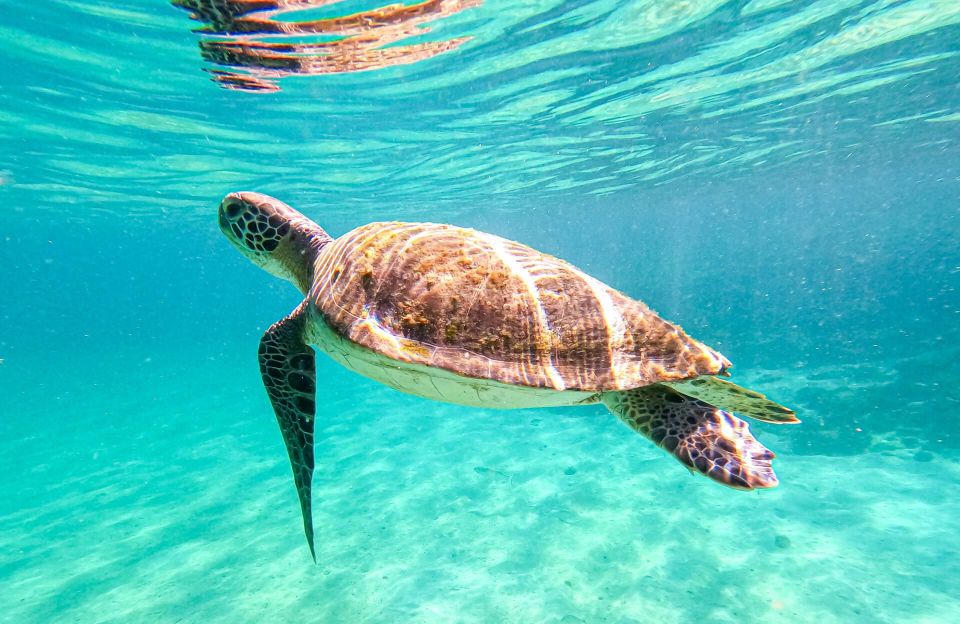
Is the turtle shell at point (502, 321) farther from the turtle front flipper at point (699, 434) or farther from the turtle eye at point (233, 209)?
the turtle eye at point (233, 209)

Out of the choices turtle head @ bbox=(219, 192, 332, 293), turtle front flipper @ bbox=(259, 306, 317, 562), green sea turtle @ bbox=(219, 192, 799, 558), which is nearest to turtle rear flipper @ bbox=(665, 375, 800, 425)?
green sea turtle @ bbox=(219, 192, 799, 558)

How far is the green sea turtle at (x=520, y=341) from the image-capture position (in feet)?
9.70

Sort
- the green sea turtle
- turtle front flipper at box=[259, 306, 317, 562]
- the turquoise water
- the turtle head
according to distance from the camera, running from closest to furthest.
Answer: the green sea turtle
turtle front flipper at box=[259, 306, 317, 562]
the turtle head
the turquoise water

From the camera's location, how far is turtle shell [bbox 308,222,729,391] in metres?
2.96

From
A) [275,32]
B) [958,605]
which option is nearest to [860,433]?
[958,605]

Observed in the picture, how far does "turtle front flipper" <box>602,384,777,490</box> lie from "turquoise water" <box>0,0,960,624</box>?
4.33 metres

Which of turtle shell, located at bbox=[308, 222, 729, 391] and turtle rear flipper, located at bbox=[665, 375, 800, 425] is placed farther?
turtle rear flipper, located at bbox=[665, 375, 800, 425]

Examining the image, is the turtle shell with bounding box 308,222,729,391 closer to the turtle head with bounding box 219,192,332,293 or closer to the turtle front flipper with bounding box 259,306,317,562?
the turtle front flipper with bounding box 259,306,317,562

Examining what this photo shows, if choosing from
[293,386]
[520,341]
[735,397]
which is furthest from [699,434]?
[293,386]

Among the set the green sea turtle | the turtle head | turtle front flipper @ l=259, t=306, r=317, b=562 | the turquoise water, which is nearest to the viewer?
the green sea turtle

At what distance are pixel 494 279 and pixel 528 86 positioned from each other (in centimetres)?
1251

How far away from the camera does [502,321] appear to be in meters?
3.07

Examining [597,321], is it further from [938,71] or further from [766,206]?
[766,206]

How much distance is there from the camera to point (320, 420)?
21172 mm
